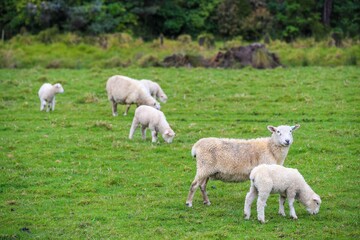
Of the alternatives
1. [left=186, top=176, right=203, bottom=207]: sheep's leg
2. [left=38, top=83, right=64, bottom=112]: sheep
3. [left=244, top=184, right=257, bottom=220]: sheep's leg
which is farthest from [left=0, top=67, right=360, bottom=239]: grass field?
[left=38, top=83, right=64, bottom=112]: sheep

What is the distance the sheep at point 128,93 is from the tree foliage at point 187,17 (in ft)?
85.9

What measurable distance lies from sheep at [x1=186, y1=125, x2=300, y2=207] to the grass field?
1.90 feet

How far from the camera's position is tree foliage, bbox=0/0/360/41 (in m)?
49.2

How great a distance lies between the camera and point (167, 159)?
16.7 metres

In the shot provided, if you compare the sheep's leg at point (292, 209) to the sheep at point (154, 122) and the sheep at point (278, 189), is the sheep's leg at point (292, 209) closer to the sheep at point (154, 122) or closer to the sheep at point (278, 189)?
the sheep at point (278, 189)

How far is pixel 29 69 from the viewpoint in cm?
3550

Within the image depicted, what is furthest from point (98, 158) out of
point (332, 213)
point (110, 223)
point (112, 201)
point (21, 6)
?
point (21, 6)

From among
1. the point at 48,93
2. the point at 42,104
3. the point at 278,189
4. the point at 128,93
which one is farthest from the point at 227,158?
the point at 42,104

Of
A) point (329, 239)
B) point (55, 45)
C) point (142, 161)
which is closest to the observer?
point (329, 239)

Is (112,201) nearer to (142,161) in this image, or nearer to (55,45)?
(142,161)

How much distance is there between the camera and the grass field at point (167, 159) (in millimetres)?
11586

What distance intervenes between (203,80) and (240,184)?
639 inches

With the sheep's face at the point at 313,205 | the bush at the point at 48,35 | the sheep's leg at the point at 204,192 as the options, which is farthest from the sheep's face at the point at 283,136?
the bush at the point at 48,35

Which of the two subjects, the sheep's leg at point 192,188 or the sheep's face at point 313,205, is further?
the sheep's leg at point 192,188
